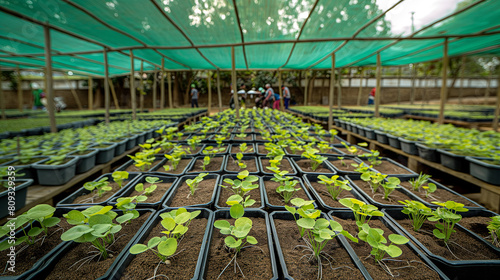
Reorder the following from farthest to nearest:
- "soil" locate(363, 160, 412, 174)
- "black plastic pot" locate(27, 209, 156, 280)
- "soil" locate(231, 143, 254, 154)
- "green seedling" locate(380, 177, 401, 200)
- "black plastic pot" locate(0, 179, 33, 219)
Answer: "soil" locate(231, 143, 254, 154) < "soil" locate(363, 160, 412, 174) < "green seedling" locate(380, 177, 401, 200) < "black plastic pot" locate(0, 179, 33, 219) < "black plastic pot" locate(27, 209, 156, 280)

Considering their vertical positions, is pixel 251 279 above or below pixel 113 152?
below

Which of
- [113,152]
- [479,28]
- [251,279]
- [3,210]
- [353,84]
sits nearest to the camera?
[251,279]

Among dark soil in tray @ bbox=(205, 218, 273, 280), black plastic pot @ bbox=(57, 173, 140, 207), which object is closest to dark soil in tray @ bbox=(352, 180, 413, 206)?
dark soil in tray @ bbox=(205, 218, 273, 280)

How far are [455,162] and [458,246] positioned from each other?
1.53 meters

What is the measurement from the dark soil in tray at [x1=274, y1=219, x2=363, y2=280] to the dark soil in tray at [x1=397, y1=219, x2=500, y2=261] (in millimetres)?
432

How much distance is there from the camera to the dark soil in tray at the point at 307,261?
83 cm

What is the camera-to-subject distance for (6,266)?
82 centimetres

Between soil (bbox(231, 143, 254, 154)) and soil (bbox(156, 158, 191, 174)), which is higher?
soil (bbox(231, 143, 254, 154))

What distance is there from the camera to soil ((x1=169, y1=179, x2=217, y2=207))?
4.64 feet

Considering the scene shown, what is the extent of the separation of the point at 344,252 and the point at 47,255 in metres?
1.26

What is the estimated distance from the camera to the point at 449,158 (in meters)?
2.13

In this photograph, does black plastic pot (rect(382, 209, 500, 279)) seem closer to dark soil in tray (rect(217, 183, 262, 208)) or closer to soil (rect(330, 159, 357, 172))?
dark soil in tray (rect(217, 183, 262, 208))

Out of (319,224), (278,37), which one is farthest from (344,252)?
(278,37)

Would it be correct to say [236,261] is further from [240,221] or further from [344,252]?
[344,252]
